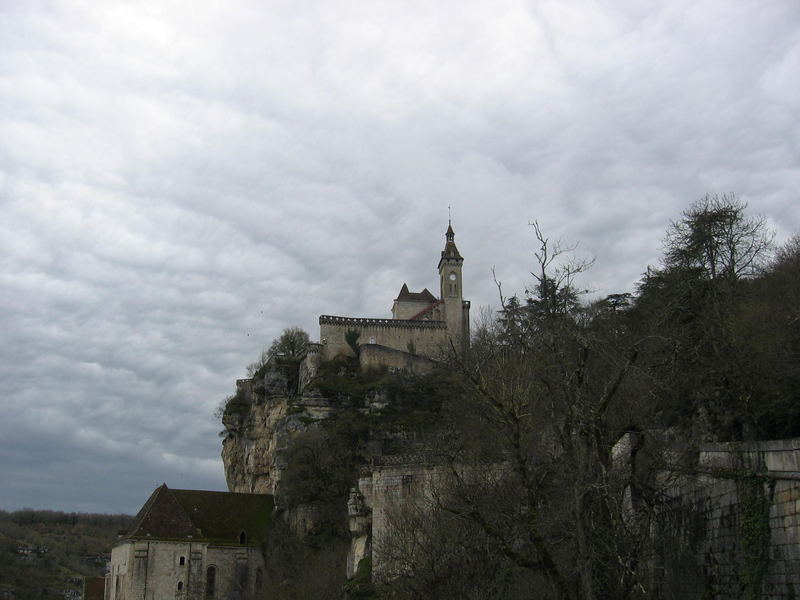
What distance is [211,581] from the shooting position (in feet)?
181

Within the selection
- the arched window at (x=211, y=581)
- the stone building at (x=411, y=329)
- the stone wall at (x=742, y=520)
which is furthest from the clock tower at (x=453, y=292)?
the stone wall at (x=742, y=520)

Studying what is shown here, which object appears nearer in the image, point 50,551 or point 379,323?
point 379,323

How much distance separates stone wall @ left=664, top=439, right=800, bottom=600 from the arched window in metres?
39.7

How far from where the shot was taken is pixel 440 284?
80.2 meters

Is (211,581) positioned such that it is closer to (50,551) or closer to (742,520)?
(742,520)

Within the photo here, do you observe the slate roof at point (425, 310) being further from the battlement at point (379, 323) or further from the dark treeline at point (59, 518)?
the dark treeline at point (59, 518)

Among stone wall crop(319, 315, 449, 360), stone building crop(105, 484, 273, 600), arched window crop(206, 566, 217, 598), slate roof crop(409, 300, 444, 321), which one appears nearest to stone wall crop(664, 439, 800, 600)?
stone building crop(105, 484, 273, 600)

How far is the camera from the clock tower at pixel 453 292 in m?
76.1

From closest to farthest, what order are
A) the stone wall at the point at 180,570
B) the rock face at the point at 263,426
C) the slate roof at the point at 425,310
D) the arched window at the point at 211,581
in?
1. the stone wall at the point at 180,570
2. the arched window at the point at 211,581
3. the rock face at the point at 263,426
4. the slate roof at the point at 425,310

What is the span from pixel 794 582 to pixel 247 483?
56110 millimetres

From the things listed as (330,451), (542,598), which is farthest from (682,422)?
(330,451)

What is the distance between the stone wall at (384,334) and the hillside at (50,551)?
53.3m

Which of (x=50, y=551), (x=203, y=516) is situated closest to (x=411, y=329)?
(x=203, y=516)

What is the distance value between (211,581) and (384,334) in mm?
26572
